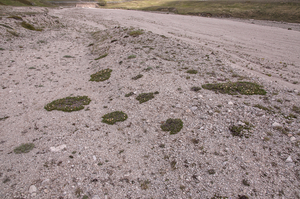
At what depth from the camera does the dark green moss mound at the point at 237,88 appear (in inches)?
561

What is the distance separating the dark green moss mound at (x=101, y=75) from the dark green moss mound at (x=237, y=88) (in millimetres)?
11391

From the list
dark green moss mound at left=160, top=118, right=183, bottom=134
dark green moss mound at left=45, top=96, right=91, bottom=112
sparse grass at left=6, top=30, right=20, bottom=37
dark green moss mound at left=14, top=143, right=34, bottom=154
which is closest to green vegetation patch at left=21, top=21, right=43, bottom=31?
sparse grass at left=6, top=30, right=20, bottom=37

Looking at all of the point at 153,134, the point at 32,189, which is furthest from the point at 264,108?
the point at 32,189

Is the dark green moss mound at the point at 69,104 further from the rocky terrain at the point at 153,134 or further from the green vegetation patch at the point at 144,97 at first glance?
the green vegetation patch at the point at 144,97

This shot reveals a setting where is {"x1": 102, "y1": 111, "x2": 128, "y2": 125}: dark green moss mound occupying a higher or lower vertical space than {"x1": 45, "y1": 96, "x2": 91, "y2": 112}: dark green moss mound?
higher

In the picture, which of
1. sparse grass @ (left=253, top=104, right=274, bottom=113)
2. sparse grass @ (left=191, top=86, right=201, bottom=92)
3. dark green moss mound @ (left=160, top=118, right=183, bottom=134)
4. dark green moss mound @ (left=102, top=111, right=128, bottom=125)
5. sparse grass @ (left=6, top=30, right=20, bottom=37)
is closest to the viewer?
dark green moss mound @ (left=160, top=118, right=183, bottom=134)

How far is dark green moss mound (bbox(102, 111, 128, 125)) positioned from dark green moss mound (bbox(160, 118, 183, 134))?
130 inches

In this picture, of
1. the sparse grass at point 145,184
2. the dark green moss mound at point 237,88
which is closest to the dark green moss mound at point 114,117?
the sparse grass at point 145,184

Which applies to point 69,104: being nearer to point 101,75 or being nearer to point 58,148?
point 58,148

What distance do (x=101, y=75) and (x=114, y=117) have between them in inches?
363

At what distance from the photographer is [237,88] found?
14.7 m

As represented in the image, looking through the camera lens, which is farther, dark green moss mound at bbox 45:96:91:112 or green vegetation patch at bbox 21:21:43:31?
green vegetation patch at bbox 21:21:43:31

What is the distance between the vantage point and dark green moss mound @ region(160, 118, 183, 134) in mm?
11350

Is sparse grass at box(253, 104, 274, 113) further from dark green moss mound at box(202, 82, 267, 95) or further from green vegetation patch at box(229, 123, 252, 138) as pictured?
green vegetation patch at box(229, 123, 252, 138)
